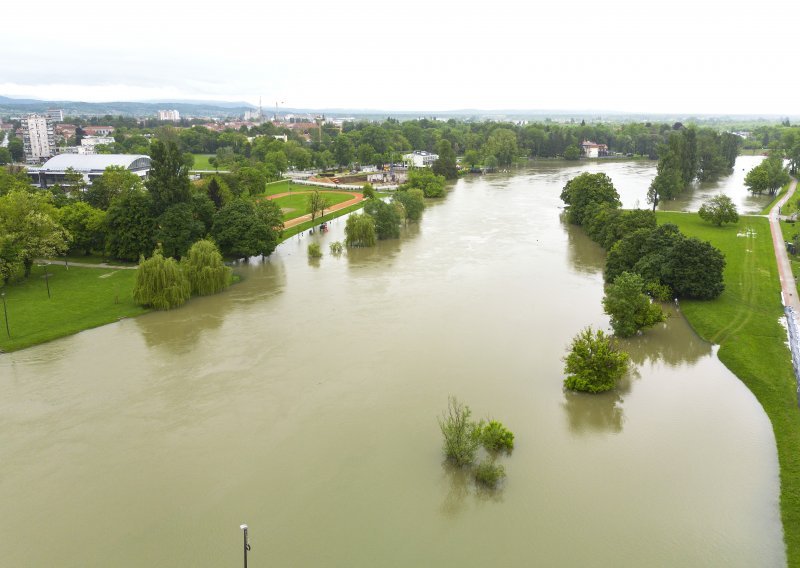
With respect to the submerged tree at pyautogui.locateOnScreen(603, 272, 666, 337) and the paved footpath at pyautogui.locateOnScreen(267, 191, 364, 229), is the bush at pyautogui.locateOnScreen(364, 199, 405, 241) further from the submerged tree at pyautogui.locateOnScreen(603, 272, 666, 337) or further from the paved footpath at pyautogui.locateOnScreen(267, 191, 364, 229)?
the submerged tree at pyautogui.locateOnScreen(603, 272, 666, 337)

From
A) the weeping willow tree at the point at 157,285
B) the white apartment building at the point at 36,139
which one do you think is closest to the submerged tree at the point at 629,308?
the weeping willow tree at the point at 157,285

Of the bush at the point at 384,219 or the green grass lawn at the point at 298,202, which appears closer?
the bush at the point at 384,219

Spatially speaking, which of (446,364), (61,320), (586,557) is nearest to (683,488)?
(586,557)

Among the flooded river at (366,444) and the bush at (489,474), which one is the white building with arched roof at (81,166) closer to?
the flooded river at (366,444)

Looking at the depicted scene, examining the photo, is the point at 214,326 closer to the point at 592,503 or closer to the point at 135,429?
the point at 135,429

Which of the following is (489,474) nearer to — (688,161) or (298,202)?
(298,202)

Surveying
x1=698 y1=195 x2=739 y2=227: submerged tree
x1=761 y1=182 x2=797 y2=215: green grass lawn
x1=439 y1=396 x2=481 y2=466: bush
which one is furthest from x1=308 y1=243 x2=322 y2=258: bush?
x1=761 y1=182 x2=797 y2=215: green grass lawn

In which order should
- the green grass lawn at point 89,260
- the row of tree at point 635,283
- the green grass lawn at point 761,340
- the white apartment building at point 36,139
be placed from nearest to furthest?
the green grass lawn at point 761,340
the row of tree at point 635,283
the green grass lawn at point 89,260
the white apartment building at point 36,139

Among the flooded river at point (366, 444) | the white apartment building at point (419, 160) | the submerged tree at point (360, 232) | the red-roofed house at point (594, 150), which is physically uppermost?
the red-roofed house at point (594, 150)
